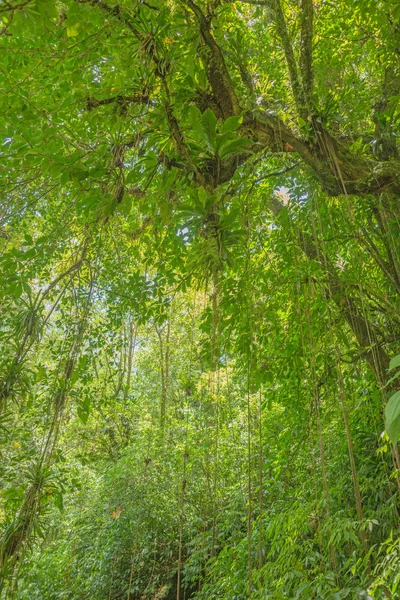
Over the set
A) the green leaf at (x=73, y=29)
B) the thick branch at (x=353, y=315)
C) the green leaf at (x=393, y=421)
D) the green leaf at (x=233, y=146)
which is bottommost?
the green leaf at (x=393, y=421)

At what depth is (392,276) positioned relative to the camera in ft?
5.61

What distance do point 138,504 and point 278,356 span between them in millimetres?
2358

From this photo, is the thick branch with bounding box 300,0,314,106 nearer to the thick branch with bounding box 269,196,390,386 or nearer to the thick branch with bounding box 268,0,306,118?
the thick branch with bounding box 268,0,306,118

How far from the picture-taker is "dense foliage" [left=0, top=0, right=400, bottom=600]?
99 cm

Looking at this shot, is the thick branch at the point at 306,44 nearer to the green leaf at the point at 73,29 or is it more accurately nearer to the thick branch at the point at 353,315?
the thick branch at the point at 353,315

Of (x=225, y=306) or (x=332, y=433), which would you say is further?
(x=332, y=433)

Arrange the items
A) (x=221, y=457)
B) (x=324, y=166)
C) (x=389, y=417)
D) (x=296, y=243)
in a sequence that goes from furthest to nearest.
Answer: (x=221, y=457) < (x=296, y=243) < (x=324, y=166) < (x=389, y=417)

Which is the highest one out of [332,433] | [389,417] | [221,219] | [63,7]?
[63,7]

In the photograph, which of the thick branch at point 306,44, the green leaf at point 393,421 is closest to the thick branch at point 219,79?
the thick branch at point 306,44

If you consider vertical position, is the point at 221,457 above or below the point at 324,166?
below

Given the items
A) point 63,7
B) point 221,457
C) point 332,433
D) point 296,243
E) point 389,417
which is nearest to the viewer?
point 389,417

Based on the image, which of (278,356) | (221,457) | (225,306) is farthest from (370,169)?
(221,457)

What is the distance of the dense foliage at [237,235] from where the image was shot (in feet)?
3.24

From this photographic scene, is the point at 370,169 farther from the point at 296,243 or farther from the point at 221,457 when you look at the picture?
the point at 221,457
